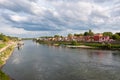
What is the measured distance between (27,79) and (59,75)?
601 cm

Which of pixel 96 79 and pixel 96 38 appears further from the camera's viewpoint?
pixel 96 38

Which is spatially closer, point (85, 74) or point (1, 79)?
point (1, 79)

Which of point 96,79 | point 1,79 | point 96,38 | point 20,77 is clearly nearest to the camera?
point 1,79

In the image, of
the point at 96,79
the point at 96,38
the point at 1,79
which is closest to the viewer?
the point at 1,79

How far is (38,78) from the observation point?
3388 centimetres

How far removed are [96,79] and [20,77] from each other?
44.3ft

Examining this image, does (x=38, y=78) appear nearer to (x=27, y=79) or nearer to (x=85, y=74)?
(x=27, y=79)

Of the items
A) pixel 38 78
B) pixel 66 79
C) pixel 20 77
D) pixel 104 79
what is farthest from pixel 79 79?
pixel 20 77

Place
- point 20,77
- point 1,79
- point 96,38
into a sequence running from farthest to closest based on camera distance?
point 96,38
point 20,77
point 1,79

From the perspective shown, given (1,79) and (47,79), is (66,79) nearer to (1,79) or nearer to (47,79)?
(47,79)

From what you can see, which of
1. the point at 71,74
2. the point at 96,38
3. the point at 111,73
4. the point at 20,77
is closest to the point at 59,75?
the point at 71,74

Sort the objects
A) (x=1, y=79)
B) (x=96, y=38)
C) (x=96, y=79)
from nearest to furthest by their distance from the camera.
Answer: (x=1, y=79) → (x=96, y=79) → (x=96, y=38)

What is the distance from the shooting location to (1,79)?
91.3 feet

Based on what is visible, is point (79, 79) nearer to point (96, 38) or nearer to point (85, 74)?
point (85, 74)
